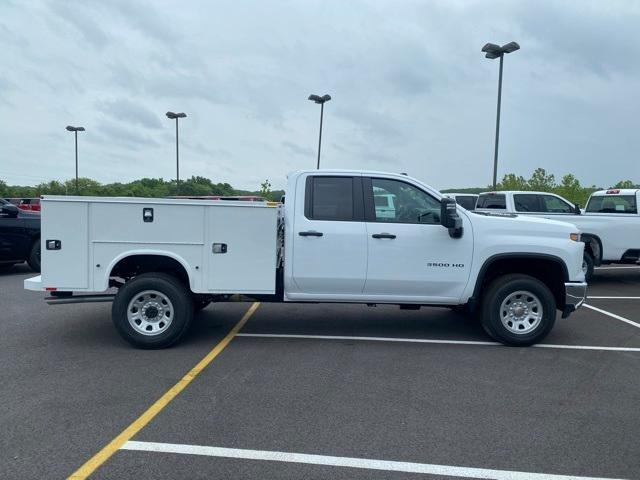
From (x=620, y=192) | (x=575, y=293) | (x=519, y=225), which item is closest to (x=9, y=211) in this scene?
(x=519, y=225)

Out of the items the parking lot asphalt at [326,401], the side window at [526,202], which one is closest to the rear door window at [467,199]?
the side window at [526,202]

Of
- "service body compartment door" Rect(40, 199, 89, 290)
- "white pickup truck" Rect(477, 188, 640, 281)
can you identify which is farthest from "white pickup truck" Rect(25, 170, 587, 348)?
"white pickup truck" Rect(477, 188, 640, 281)

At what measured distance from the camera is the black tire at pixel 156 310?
6414 mm

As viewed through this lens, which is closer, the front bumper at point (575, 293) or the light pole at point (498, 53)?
the front bumper at point (575, 293)

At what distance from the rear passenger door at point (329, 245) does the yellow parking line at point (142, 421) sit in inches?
51.8

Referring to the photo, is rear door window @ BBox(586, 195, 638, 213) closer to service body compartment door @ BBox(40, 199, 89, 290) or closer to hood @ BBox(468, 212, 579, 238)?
hood @ BBox(468, 212, 579, 238)

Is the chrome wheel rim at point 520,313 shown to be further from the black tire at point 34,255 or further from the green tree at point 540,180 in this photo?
the green tree at point 540,180

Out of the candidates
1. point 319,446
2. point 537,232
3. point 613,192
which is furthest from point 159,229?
point 613,192

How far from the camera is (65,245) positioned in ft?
20.6

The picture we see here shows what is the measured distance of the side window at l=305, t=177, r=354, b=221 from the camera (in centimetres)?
669

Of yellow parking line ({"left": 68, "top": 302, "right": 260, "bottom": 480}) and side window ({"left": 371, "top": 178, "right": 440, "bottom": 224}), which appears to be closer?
yellow parking line ({"left": 68, "top": 302, "right": 260, "bottom": 480})

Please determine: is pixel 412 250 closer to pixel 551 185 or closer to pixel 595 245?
pixel 595 245

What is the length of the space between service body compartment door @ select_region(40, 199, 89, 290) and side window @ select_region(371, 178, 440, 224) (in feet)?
10.8

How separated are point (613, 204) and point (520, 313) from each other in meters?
6.89
